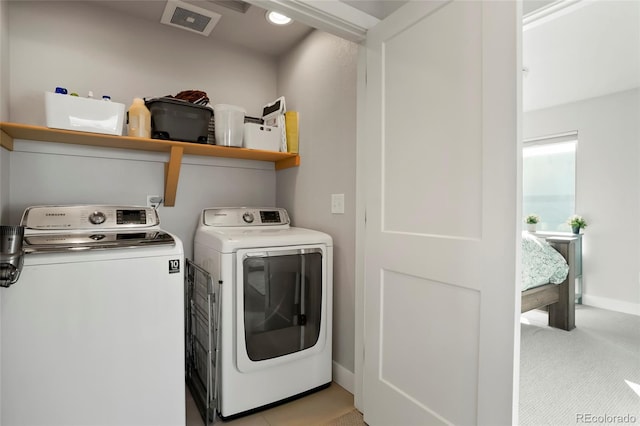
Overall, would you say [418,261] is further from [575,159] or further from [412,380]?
[575,159]

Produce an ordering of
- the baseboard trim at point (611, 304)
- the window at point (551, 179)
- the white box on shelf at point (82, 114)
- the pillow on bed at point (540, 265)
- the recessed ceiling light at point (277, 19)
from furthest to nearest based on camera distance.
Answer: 1. the window at point (551, 179)
2. the baseboard trim at point (611, 304)
3. the pillow on bed at point (540, 265)
4. the recessed ceiling light at point (277, 19)
5. the white box on shelf at point (82, 114)

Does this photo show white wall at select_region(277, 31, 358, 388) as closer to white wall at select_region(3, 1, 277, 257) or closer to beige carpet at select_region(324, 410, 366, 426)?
beige carpet at select_region(324, 410, 366, 426)

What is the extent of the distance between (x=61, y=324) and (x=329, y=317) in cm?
127

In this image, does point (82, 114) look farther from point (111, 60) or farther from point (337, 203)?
point (337, 203)

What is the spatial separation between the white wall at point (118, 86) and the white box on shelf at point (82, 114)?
1.21ft

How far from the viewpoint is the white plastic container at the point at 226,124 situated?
213 cm

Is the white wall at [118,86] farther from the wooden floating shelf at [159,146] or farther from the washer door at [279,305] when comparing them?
the washer door at [279,305]

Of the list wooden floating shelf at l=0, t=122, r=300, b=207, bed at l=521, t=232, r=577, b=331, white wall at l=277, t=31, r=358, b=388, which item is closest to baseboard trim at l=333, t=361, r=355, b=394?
white wall at l=277, t=31, r=358, b=388

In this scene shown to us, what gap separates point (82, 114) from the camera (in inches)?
66.2

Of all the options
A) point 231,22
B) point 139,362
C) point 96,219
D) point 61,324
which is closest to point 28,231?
point 96,219

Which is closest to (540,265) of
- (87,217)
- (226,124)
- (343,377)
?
(343,377)

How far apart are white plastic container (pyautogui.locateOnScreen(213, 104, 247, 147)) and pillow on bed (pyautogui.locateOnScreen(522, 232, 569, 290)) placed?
2562 millimetres

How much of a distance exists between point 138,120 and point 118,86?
43 cm

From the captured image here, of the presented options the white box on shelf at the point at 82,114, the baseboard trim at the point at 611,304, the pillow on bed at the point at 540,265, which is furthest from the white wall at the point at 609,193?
the white box on shelf at the point at 82,114
